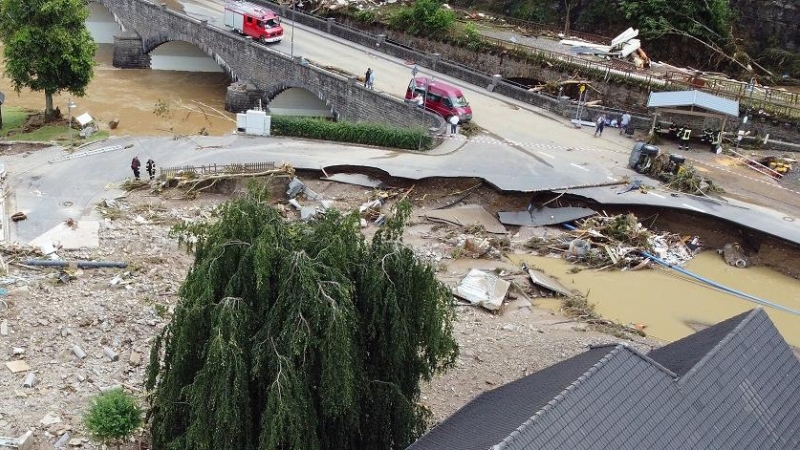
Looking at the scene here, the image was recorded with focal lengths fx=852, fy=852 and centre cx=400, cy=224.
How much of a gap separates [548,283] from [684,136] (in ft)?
42.0

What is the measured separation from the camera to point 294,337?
12500 millimetres

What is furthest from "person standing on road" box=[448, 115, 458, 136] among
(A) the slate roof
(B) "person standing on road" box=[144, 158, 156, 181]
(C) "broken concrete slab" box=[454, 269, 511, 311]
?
(A) the slate roof

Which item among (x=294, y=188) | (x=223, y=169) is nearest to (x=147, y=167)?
(x=223, y=169)

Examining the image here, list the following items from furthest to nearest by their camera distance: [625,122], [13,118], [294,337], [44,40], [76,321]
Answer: [13,118] < [44,40] < [625,122] < [76,321] < [294,337]

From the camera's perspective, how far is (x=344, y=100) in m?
37.6

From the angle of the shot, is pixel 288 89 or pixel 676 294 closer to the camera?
pixel 676 294

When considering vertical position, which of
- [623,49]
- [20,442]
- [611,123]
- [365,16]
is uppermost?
[623,49]

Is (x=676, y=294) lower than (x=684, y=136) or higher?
lower

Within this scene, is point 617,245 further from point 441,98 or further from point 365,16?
point 365,16

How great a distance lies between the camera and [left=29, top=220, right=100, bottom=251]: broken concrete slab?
23.5 meters

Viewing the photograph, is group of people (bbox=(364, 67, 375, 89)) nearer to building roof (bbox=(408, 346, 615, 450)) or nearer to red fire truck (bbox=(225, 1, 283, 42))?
red fire truck (bbox=(225, 1, 283, 42))

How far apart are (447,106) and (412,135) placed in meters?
3.47

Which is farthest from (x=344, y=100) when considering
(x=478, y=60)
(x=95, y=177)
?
(x=95, y=177)

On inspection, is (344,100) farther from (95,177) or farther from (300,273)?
(300,273)
